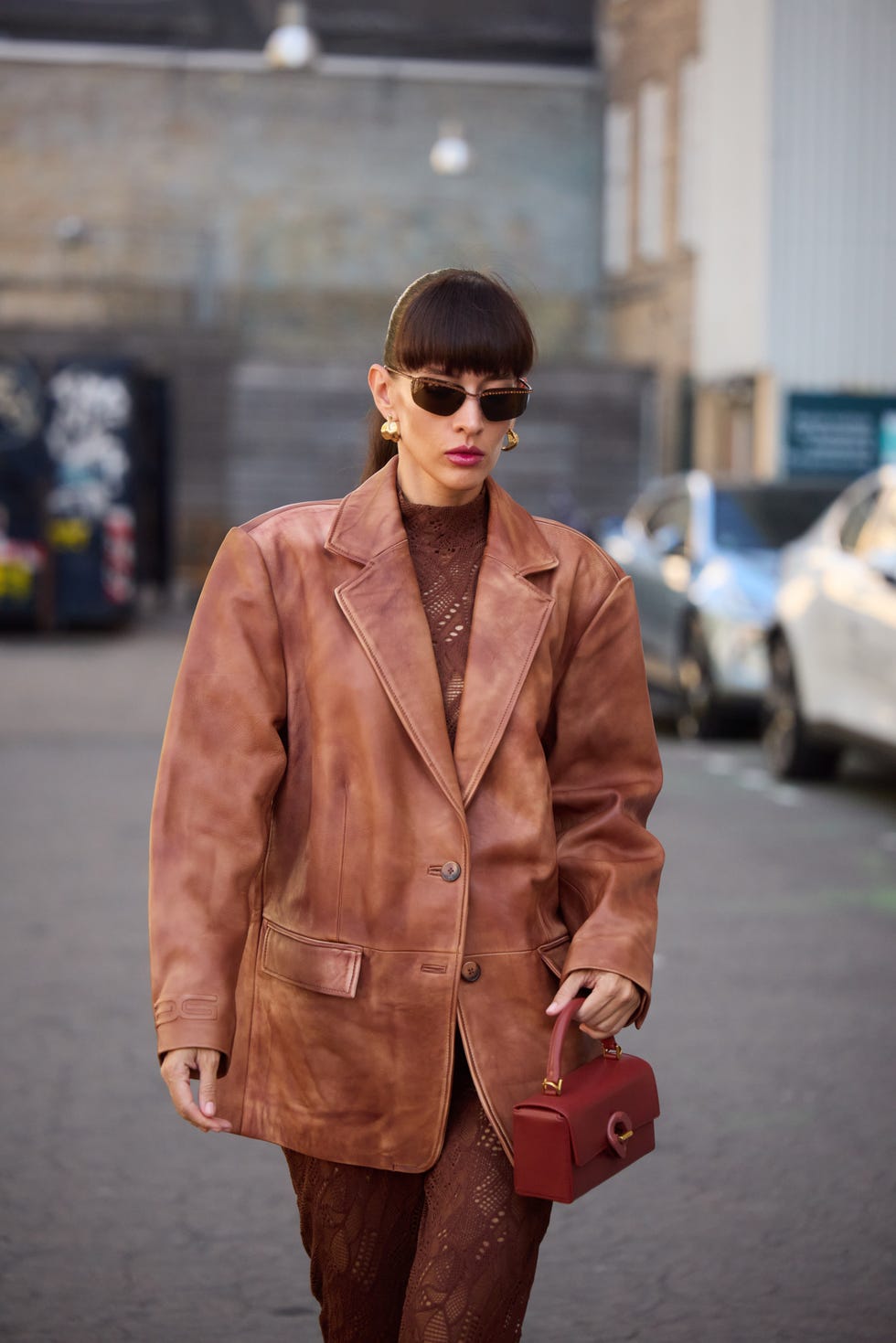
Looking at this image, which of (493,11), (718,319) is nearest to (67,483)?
(718,319)

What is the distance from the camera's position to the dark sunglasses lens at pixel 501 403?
278cm

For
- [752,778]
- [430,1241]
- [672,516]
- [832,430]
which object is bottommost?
[752,778]

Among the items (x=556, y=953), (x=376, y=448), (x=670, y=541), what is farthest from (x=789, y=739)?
(x=556, y=953)

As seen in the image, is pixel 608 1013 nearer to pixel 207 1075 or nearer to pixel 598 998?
pixel 598 998

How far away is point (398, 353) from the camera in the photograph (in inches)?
110

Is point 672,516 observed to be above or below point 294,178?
below

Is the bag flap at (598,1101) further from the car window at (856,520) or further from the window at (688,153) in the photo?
the window at (688,153)

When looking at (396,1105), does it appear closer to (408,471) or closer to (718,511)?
(408,471)

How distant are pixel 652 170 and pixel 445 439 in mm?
26736

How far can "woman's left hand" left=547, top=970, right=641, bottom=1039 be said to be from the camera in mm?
2711

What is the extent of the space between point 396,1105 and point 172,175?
30929 millimetres

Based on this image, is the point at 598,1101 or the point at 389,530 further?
the point at 389,530

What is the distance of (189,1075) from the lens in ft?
8.85

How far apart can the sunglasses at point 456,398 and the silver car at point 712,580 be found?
906cm
